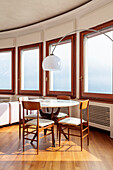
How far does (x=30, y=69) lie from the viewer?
605 cm

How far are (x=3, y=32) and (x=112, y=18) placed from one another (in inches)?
167

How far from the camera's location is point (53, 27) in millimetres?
5137

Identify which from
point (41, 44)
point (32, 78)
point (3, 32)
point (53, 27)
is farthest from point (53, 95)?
point (3, 32)

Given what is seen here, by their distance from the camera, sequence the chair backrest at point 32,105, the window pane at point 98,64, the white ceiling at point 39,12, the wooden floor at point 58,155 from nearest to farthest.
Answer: the wooden floor at point 58,155 → the chair backrest at point 32,105 → the window pane at point 98,64 → the white ceiling at point 39,12

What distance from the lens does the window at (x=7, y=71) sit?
633 centimetres

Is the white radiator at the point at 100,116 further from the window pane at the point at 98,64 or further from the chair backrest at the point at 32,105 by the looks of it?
the chair backrest at the point at 32,105

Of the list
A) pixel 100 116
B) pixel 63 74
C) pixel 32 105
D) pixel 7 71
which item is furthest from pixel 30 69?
pixel 32 105

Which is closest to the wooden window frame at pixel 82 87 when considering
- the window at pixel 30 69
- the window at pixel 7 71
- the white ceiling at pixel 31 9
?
the white ceiling at pixel 31 9

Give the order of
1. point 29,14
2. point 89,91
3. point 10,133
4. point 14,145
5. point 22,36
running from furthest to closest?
point 22,36
point 29,14
point 89,91
point 10,133
point 14,145

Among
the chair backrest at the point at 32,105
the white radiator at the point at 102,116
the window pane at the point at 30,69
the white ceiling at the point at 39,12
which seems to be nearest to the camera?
the chair backrest at the point at 32,105

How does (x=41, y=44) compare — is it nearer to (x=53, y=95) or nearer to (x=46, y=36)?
(x=46, y=36)

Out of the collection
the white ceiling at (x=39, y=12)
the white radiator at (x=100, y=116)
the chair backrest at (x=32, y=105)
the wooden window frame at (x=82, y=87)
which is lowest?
the white radiator at (x=100, y=116)

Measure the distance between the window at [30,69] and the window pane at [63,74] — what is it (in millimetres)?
552

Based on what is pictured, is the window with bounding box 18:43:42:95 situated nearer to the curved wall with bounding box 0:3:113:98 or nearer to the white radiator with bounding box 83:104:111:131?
the curved wall with bounding box 0:3:113:98
